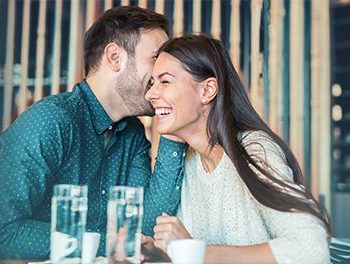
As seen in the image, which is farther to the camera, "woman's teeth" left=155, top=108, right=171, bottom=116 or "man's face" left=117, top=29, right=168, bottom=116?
"man's face" left=117, top=29, right=168, bottom=116

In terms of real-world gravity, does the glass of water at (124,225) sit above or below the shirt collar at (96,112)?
below

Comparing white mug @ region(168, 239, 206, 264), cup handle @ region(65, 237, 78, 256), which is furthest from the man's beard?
white mug @ region(168, 239, 206, 264)

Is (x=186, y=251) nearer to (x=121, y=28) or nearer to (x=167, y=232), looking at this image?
(x=167, y=232)

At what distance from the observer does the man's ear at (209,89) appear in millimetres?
1364

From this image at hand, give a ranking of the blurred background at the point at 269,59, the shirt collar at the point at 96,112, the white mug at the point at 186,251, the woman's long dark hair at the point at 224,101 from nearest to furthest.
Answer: the white mug at the point at 186,251 → the woman's long dark hair at the point at 224,101 → the shirt collar at the point at 96,112 → the blurred background at the point at 269,59

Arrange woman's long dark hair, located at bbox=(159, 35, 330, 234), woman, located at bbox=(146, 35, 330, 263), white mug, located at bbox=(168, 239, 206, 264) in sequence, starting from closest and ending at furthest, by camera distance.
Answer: white mug, located at bbox=(168, 239, 206, 264), woman, located at bbox=(146, 35, 330, 263), woman's long dark hair, located at bbox=(159, 35, 330, 234)

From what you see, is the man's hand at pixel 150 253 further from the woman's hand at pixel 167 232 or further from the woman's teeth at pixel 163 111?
the woman's teeth at pixel 163 111

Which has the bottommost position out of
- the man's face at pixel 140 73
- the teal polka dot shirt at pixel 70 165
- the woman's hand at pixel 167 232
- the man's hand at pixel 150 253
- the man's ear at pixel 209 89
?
the man's hand at pixel 150 253

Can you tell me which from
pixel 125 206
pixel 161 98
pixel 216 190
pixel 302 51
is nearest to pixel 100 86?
pixel 161 98

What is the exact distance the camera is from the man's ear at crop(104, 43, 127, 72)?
163 centimetres

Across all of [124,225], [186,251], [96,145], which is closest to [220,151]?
[96,145]

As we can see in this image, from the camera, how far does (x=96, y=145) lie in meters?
1.54

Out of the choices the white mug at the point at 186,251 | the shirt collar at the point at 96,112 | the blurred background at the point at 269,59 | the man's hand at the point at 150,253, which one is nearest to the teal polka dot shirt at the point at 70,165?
the shirt collar at the point at 96,112

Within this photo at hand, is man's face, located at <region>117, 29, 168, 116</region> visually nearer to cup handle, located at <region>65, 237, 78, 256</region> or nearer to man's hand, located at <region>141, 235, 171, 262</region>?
man's hand, located at <region>141, 235, 171, 262</region>
